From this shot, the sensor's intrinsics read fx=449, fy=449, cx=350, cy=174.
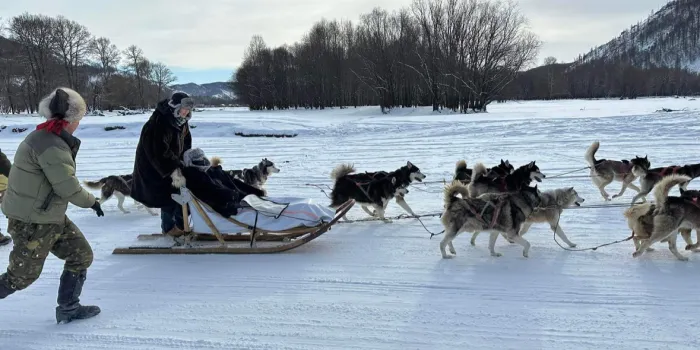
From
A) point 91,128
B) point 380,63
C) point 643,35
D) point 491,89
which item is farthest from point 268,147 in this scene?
point 643,35

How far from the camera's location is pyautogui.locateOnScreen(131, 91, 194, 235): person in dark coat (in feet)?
15.9

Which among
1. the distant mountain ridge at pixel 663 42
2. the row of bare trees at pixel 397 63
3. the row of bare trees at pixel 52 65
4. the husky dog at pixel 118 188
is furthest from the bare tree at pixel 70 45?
the distant mountain ridge at pixel 663 42

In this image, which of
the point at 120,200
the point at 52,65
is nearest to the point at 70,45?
the point at 52,65

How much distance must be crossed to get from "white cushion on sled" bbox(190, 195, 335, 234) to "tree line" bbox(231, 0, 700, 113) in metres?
30.9

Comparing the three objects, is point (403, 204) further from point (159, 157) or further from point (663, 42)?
point (663, 42)

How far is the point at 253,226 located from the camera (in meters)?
4.95

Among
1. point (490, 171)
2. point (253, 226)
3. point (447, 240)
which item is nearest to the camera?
point (447, 240)

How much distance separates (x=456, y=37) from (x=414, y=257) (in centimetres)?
3361

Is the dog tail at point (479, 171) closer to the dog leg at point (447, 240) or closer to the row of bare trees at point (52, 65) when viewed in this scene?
the dog leg at point (447, 240)

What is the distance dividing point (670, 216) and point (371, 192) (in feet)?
11.7

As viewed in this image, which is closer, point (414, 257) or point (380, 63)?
point (414, 257)

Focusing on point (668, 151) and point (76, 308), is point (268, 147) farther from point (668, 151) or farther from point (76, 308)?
point (76, 308)

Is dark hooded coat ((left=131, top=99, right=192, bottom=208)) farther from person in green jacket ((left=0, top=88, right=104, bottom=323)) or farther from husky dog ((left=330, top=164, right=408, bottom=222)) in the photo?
husky dog ((left=330, top=164, right=408, bottom=222))

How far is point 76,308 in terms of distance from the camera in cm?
354
